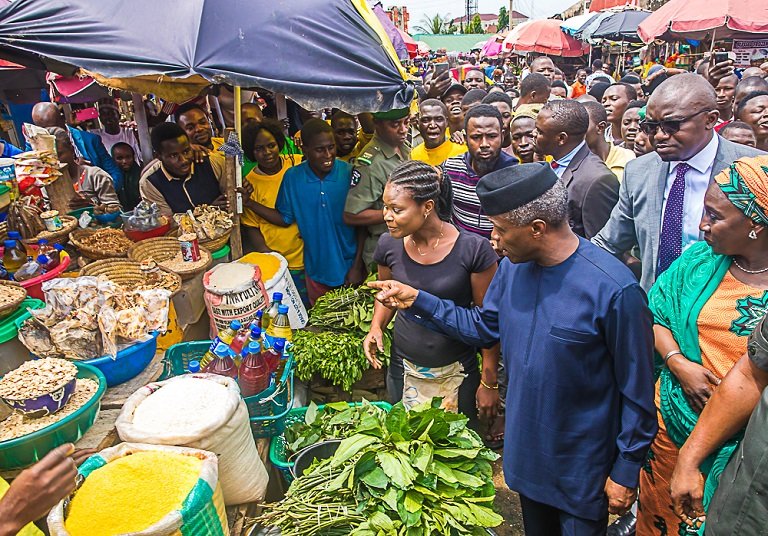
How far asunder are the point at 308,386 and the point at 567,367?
2221 millimetres

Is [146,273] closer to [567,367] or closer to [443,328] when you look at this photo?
[443,328]

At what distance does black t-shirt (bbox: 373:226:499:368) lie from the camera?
8.67ft

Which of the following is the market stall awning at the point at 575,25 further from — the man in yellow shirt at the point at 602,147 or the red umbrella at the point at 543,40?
the man in yellow shirt at the point at 602,147

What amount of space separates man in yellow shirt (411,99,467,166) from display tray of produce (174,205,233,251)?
5.97 ft

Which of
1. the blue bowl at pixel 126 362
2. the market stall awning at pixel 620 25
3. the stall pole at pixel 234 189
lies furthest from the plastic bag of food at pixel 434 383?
the market stall awning at pixel 620 25

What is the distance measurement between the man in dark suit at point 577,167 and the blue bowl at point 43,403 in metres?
2.90

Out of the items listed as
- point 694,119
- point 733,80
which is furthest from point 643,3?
point 694,119

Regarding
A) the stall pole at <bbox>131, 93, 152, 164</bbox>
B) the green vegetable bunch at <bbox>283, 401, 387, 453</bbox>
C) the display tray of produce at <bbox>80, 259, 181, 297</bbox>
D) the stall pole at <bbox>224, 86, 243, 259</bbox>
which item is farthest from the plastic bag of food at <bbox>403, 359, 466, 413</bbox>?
the stall pole at <bbox>131, 93, 152, 164</bbox>

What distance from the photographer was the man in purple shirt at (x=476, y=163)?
3732 mm

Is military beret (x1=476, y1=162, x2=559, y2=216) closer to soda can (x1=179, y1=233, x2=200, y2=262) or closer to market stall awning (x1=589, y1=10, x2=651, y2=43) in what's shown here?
soda can (x1=179, y1=233, x2=200, y2=262)

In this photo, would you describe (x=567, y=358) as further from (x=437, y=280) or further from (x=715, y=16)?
A: (x=715, y=16)

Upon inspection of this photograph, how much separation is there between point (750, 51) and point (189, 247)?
40.9 ft

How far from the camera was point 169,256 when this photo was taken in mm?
3639

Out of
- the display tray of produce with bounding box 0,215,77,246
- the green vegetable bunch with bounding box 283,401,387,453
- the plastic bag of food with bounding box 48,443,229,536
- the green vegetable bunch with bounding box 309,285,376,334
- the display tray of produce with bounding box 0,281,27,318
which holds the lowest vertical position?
the green vegetable bunch with bounding box 283,401,387,453
